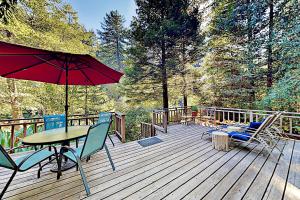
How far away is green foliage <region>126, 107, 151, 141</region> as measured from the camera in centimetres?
880

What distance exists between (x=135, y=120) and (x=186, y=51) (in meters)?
5.61

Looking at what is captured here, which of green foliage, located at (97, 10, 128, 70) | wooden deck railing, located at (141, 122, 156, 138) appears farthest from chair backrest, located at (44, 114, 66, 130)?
green foliage, located at (97, 10, 128, 70)

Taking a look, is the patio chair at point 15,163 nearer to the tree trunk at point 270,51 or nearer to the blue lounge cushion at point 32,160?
the blue lounge cushion at point 32,160

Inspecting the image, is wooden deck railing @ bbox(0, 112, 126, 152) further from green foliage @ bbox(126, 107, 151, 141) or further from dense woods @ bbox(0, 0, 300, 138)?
green foliage @ bbox(126, 107, 151, 141)

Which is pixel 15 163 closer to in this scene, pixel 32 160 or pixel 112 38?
pixel 32 160

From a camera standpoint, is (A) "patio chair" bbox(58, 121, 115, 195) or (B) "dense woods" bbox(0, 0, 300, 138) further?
(B) "dense woods" bbox(0, 0, 300, 138)

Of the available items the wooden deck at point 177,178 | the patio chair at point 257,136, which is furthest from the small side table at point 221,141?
the patio chair at point 257,136

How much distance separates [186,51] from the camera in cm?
903

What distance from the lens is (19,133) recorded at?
14.2ft

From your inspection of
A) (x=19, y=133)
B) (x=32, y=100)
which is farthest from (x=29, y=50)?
(x=32, y=100)

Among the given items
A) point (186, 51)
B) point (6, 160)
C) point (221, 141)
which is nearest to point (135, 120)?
point (186, 51)

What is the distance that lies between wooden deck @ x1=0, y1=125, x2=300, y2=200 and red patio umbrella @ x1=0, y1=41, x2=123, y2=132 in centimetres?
127

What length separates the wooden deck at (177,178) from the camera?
1898 mm

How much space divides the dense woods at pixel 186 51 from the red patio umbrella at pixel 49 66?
11.9 ft
